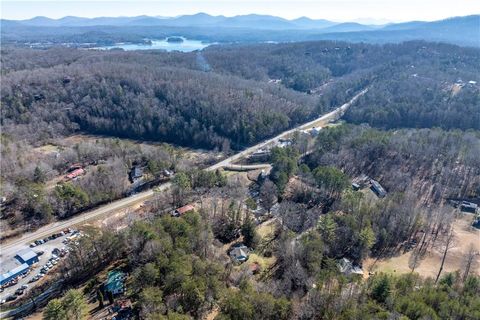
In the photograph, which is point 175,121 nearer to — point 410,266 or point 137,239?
point 137,239

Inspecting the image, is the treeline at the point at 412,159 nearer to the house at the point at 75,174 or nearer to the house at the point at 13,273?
the house at the point at 75,174

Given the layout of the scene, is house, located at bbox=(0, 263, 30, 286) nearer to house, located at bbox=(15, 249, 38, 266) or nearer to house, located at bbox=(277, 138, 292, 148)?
house, located at bbox=(15, 249, 38, 266)

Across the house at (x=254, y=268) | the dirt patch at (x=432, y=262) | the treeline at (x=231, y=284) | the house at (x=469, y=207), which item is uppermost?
the treeline at (x=231, y=284)

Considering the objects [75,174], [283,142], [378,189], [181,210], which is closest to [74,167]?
[75,174]

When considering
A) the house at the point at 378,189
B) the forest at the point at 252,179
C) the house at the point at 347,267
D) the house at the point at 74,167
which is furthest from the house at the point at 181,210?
the house at the point at 378,189

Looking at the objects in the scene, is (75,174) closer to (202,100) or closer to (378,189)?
(202,100)

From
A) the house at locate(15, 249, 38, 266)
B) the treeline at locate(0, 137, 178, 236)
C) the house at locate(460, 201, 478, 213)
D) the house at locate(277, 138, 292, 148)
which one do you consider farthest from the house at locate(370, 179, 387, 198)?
the house at locate(15, 249, 38, 266)
